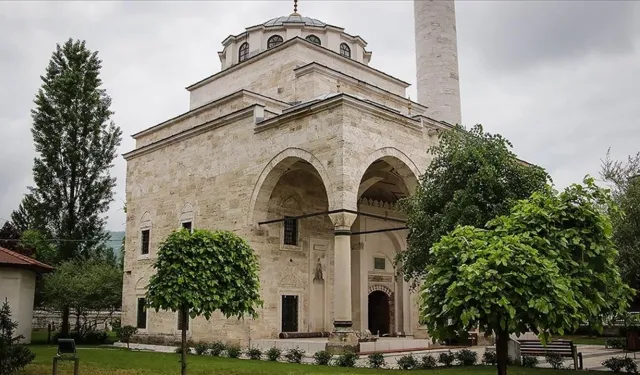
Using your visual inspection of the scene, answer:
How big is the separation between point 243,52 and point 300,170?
21.2ft

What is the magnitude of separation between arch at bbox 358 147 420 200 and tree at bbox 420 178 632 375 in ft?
29.5

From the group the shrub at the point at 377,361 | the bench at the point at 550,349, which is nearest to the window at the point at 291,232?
the shrub at the point at 377,361

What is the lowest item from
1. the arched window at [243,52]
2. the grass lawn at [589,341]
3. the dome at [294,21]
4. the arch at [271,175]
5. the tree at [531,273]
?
the grass lawn at [589,341]

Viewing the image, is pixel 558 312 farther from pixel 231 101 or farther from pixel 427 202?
pixel 231 101

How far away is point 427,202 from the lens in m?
11.9

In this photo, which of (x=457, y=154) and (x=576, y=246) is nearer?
(x=576, y=246)

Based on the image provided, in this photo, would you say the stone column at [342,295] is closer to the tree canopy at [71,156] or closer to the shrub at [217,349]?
the shrub at [217,349]

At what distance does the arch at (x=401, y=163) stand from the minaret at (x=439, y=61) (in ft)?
13.6

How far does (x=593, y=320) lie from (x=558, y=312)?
88cm

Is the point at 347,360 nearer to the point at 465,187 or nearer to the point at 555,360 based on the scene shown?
the point at 555,360

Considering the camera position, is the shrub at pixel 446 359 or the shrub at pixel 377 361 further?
the shrub at pixel 446 359

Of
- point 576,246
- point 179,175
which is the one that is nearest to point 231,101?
Result: point 179,175

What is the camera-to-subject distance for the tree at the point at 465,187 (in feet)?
36.0

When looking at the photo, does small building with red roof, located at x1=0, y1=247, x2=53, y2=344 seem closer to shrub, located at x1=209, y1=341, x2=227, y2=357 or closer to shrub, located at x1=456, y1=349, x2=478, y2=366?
shrub, located at x1=209, y1=341, x2=227, y2=357
